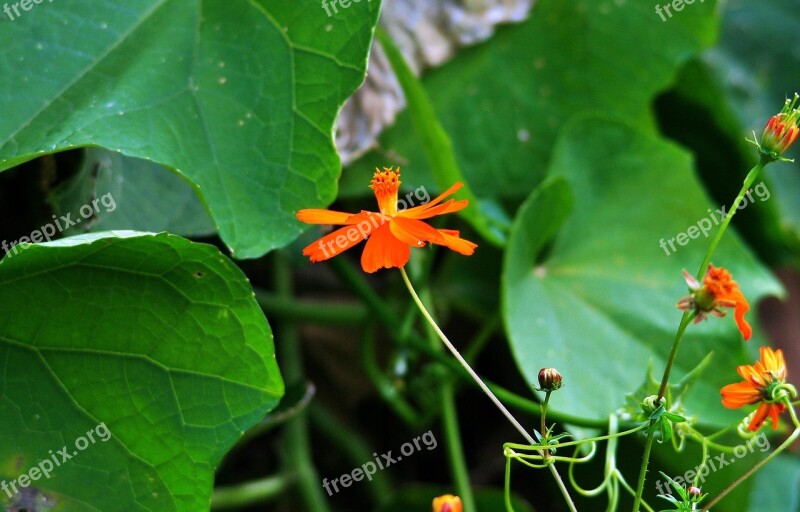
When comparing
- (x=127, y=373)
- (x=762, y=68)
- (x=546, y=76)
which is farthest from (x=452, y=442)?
(x=762, y=68)

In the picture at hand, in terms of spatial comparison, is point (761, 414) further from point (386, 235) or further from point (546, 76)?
point (546, 76)

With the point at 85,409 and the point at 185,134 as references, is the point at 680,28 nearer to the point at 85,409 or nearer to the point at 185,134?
the point at 185,134

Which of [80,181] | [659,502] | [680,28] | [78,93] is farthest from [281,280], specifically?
[680,28]

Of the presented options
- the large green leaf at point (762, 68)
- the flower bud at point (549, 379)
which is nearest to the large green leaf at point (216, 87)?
the flower bud at point (549, 379)

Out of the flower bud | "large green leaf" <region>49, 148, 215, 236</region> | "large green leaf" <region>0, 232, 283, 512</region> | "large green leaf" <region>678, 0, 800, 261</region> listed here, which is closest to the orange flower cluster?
the flower bud

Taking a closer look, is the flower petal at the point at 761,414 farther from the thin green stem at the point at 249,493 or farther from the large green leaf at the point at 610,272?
the thin green stem at the point at 249,493

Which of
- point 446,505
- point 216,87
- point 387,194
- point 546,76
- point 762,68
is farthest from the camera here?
point 762,68
